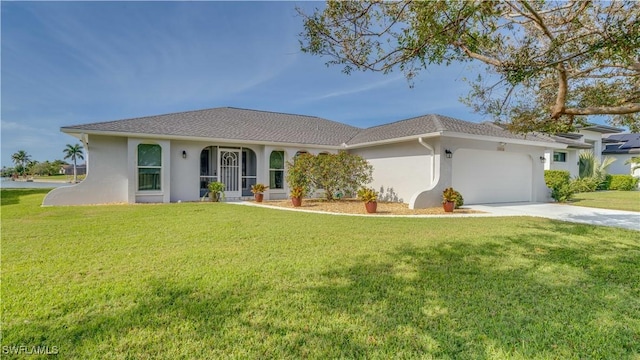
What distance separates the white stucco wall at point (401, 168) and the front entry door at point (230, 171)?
767 cm

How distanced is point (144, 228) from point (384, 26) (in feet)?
26.0

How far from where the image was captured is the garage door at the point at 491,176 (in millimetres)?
14281

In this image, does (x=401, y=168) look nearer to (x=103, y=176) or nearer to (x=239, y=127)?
(x=239, y=127)

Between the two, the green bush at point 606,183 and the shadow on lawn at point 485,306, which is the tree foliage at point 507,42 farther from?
the green bush at point 606,183

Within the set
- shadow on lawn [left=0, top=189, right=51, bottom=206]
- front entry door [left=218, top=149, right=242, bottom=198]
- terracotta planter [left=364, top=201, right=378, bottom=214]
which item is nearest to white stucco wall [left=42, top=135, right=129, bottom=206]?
shadow on lawn [left=0, top=189, right=51, bottom=206]

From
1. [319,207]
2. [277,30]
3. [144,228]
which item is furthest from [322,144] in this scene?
[144,228]

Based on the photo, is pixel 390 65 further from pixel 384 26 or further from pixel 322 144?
pixel 322 144

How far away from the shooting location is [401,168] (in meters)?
15.1

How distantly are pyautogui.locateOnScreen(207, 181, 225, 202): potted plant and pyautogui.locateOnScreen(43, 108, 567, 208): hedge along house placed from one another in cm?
81

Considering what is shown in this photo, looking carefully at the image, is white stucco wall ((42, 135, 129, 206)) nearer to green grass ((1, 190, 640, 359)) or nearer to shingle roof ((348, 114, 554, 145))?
green grass ((1, 190, 640, 359))

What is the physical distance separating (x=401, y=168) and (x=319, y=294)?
12.1 meters

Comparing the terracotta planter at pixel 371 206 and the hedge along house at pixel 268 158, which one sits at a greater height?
the hedge along house at pixel 268 158

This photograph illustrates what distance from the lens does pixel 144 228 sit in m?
8.11

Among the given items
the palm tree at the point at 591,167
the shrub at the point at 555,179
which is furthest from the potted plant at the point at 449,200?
the palm tree at the point at 591,167
